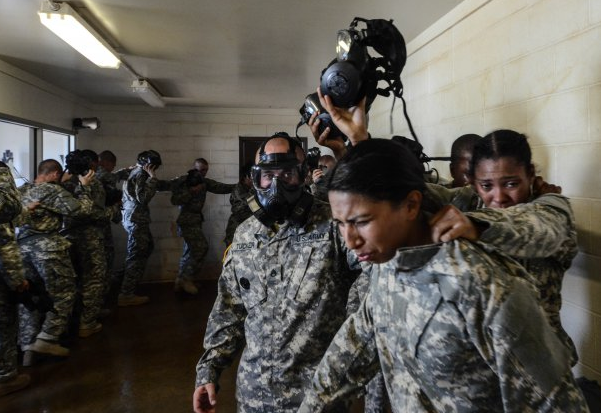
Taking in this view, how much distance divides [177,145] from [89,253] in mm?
2485

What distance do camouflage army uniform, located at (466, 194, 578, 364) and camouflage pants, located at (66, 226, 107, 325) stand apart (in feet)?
12.4

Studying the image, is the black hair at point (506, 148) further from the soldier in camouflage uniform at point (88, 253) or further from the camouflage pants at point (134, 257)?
the camouflage pants at point (134, 257)

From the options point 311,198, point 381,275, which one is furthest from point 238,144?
point 381,275

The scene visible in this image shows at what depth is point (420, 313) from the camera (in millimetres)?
804

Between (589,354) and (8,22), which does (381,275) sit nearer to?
(589,354)

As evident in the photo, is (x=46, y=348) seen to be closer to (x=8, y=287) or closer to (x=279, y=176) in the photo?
(x=8, y=287)

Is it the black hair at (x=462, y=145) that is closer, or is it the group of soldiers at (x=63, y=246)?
the black hair at (x=462, y=145)

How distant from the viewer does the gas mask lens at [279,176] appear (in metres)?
1.45

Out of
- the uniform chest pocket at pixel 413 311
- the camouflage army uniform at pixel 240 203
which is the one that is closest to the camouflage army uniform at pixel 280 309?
the uniform chest pocket at pixel 413 311

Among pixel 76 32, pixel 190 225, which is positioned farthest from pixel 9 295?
pixel 190 225

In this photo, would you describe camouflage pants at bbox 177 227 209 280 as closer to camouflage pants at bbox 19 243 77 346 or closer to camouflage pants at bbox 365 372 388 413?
camouflage pants at bbox 19 243 77 346

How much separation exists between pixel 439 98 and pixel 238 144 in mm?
3863

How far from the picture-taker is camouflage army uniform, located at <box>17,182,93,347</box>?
3363 mm

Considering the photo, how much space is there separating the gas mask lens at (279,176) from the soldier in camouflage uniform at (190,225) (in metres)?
4.12
